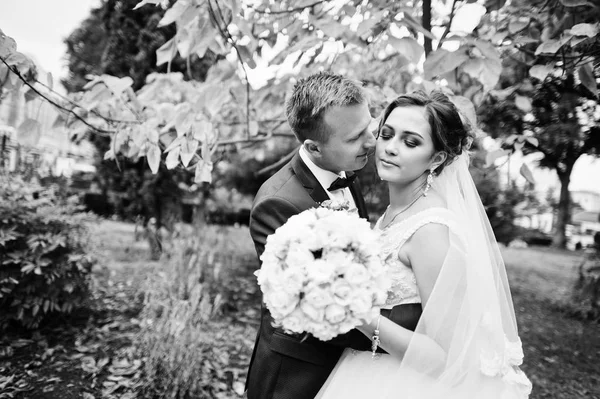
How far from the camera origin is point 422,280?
5.04 feet

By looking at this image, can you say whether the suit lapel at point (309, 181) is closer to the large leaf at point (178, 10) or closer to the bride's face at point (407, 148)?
the bride's face at point (407, 148)

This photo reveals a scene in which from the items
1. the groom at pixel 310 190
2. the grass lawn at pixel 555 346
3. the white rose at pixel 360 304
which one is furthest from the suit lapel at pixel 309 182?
the grass lawn at pixel 555 346

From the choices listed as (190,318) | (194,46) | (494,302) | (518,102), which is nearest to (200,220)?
(190,318)

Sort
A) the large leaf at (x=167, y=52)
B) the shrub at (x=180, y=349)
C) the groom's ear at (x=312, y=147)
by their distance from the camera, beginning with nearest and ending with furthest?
the groom's ear at (x=312, y=147)
the large leaf at (x=167, y=52)
the shrub at (x=180, y=349)

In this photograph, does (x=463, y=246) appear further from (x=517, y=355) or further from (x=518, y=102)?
(x=518, y=102)

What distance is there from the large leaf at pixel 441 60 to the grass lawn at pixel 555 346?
9.80ft

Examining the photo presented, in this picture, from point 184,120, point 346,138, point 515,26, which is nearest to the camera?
point 346,138

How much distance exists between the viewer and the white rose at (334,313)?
3.87 feet

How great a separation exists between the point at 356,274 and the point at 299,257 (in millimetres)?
172

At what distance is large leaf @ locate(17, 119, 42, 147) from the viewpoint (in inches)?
86.6

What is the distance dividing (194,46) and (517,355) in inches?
87.0

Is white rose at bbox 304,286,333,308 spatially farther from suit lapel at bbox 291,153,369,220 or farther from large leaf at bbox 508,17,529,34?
large leaf at bbox 508,17,529,34

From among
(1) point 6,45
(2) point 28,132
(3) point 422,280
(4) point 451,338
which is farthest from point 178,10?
(4) point 451,338

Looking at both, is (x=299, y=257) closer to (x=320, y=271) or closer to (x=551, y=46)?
(x=320, y=271)
